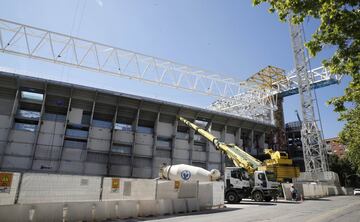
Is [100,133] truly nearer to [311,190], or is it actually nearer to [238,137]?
[238,137]

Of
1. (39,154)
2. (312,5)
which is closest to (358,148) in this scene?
(312,5)

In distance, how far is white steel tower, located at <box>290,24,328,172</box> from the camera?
46.2 metres

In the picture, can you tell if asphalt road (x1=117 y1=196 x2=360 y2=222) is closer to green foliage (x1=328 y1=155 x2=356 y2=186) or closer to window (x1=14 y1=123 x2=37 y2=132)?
window (x1=14 y1=123 x2=37 y2=132)

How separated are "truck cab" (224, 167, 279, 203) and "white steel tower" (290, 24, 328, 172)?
89.7 feet

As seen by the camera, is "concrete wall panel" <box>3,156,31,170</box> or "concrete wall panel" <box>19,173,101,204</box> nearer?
"concrete wall panel" <box>19,173,101,204</box>

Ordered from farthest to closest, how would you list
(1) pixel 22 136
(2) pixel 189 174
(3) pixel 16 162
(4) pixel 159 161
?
(4) pixel 159 161 → (1) pixel 22 136 → (3) pixel 16 162 → (2) pixel 189 174

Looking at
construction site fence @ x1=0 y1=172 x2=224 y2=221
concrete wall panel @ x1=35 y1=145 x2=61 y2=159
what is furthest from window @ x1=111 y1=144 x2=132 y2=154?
construction site fence @ x1=0 y1=172 x2=224 y2=221

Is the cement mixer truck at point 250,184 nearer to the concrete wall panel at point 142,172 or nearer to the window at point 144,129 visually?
the concrete wall panel at point 142,172

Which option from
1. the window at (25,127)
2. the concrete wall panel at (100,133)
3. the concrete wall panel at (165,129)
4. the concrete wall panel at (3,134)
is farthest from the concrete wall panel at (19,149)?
the concrete wall panel at (165,129)

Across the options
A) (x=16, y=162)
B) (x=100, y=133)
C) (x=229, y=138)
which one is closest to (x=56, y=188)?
(x=16, y=162)

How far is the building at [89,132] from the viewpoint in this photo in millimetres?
32562

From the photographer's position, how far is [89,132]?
118 ft

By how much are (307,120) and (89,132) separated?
38104 mm

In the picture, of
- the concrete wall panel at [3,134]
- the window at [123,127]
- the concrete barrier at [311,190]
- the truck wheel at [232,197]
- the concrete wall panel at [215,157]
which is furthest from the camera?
the concrete wall panel at [215,157]
